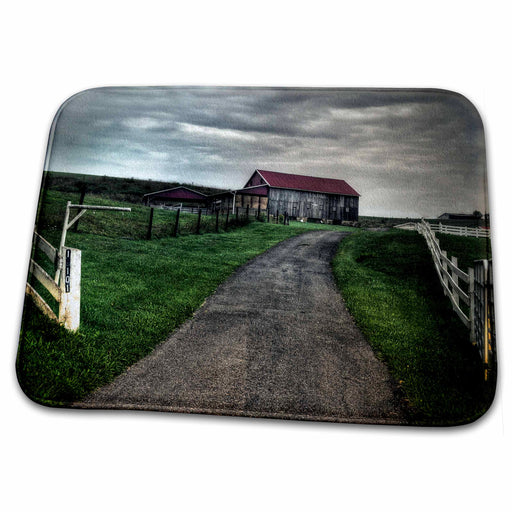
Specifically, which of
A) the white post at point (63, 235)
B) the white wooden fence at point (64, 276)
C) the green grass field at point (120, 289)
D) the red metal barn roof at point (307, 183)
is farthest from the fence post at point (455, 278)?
the white post at point (63, 235)

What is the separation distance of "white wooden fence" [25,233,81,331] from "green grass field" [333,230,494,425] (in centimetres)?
171

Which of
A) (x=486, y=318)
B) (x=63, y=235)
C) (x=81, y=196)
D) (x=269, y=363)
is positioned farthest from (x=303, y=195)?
(x=63, y=235)

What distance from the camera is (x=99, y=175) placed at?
2.89 m

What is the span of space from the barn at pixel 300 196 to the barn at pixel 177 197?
0.46 ft

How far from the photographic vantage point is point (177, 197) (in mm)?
2889

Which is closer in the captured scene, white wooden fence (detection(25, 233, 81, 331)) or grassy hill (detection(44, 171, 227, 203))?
white wooden fence (detection(25, 233, 81, 331))

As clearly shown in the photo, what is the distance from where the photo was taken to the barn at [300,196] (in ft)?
9.09

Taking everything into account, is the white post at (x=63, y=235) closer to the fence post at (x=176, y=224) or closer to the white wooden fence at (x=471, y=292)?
the fence post at (x=176, y=224)

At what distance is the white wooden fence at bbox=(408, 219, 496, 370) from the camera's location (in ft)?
7.92

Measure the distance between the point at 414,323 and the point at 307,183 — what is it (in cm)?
111

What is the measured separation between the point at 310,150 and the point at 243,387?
1553 mm

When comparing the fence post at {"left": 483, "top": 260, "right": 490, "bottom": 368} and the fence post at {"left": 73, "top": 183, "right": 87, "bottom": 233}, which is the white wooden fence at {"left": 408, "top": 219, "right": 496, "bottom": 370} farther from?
the fence post at {"left": 73, "top": 183, "right": 87, "bottom": 233}

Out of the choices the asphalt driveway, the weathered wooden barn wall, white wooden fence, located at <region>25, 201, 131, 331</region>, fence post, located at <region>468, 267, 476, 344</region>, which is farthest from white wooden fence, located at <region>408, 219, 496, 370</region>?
white wooden fence, located at <region>25, 201, 131, 331</region>

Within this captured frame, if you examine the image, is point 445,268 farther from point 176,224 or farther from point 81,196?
point 81,196
